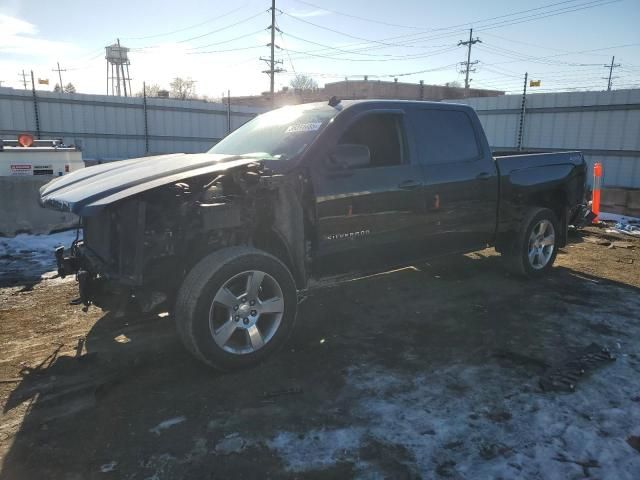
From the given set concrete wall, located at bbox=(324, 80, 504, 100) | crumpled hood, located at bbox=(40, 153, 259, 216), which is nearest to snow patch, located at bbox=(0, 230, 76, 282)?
crumpled hood, located at bbox=(40, 153, 259, 216)

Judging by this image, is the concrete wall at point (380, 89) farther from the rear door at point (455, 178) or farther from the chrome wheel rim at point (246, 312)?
the chrome wheel rim at point (246, 312)

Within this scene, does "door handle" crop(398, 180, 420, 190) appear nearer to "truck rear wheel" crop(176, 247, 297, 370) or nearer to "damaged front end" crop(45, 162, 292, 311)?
"damaged front end" crop(45, 162, 292, 311)

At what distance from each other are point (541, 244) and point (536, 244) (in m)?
0.11

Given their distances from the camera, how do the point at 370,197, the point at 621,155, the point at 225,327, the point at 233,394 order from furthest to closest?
the point at 621,155 → the point at 370,197 → the point at 225,327 → the point at 233,394

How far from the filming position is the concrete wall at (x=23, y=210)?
742 centimetres

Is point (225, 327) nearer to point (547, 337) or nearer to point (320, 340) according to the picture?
point (320, 340)

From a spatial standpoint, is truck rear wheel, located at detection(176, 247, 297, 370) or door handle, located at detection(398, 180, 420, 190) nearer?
truck rear wheel, located at detection(176, 247, 297, 370)

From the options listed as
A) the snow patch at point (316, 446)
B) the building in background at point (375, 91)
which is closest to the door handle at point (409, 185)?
the snow patch at point (316, 446)

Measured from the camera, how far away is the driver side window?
4410mm

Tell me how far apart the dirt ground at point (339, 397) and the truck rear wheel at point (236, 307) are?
0.19 meters

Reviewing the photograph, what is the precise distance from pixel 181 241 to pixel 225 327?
688 mm

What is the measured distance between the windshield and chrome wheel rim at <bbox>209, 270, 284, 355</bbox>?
1.10 metres

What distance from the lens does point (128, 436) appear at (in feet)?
Answer: 9.03

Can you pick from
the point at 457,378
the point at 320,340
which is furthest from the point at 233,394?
the point at 457,378
